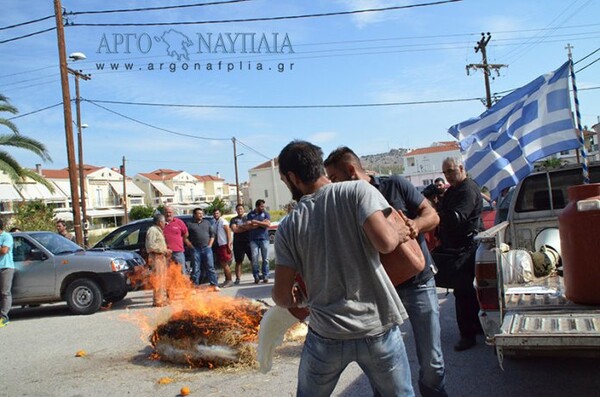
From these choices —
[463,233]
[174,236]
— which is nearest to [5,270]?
[174,236]

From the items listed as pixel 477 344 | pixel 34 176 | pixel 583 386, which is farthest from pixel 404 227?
pixel 34 176

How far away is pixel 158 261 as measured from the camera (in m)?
10.4

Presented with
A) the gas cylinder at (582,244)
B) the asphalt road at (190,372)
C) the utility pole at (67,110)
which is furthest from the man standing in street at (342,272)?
the utility pole at (67,110)

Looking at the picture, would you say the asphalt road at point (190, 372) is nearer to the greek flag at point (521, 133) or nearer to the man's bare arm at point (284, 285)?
the greek flag at point (521, 133)

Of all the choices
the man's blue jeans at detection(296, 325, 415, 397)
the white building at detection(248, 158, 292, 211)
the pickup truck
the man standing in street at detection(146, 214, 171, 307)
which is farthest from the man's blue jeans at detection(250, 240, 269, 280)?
the white building at detection(248, 158, 292, 211)

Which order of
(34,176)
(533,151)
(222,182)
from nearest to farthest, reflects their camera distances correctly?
(533,151) → (34,176) → (222,182)

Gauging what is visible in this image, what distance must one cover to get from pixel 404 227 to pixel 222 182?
123667 millimetres

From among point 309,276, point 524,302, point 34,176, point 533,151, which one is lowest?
point 524,302

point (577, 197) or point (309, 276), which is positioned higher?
point (577, 197)

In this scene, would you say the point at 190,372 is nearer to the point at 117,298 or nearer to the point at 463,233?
the point at 463,233

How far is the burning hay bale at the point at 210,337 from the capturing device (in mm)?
5742

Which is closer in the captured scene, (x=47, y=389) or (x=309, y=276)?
(x=309, y=276)

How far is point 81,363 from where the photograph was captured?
643 cm

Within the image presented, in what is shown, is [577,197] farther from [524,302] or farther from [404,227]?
[404,227]
